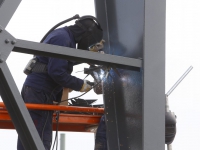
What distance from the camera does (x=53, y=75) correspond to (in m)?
4.05

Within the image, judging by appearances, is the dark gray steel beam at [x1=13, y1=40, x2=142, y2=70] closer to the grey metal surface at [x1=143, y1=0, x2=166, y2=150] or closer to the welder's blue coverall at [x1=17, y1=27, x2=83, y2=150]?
the grey metal surface at [x1=143, y1=0, x2=166, y2=150]

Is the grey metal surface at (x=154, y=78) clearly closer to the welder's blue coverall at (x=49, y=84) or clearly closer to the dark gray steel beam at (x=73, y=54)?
the dark gray steel beam at (x=73, y=54)

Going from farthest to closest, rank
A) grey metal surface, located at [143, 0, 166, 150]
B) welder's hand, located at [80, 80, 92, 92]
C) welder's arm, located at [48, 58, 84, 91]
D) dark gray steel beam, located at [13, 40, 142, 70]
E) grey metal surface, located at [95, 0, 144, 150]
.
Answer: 1. welder's hand, located at [80, 80, 92, 92]
2. welder's arm, located at [48, 58, 84, 91]
3. grey metal surface, located at [95, 0, 144, 150]
4. grey metal surface, located at [143, 0, 166, 150]
5. dark gray steel beam, located at [13, 40, 142, 70]

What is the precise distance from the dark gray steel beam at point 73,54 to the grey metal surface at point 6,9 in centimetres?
14

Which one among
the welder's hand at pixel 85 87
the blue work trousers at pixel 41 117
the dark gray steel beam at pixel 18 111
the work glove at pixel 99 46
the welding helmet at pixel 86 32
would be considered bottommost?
the dark gray steel beam at pixel 18 111

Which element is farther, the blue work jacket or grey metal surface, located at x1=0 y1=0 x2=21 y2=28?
the blue work jacket

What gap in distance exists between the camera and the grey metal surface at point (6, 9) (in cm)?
246

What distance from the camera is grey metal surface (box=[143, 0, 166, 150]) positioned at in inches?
111

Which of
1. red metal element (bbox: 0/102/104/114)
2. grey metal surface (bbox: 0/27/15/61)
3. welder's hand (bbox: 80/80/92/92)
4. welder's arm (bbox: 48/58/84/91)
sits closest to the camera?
grey metal surface (bbox: 0/27/15/61)

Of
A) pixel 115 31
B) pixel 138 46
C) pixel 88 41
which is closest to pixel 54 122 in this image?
pixel 88 41

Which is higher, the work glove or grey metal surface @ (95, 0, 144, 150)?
the work glove

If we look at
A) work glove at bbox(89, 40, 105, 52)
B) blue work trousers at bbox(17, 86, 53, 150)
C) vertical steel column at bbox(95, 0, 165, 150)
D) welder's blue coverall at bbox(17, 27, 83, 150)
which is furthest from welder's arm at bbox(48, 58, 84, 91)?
vertical steel column at bbox(95, 0, 165, 150)

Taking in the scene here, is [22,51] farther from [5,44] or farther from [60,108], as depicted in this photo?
[60,108]

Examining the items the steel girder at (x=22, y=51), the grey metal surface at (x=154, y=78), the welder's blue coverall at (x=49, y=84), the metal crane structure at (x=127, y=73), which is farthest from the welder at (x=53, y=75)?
the steel girder at (x=22, y=51)
